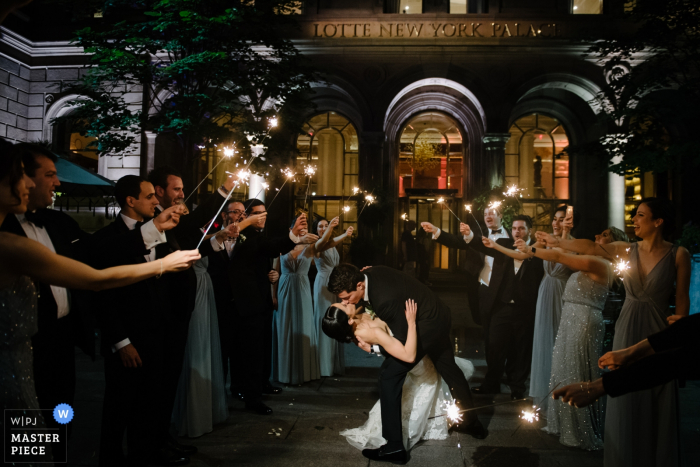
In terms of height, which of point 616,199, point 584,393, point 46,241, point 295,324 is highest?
point 616,199

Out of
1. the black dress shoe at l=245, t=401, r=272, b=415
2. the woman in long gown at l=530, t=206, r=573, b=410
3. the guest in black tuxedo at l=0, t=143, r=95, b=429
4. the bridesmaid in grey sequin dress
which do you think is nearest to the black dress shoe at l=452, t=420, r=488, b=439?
the bridesmaid in grey sequin dress

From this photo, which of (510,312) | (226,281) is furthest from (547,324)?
(226,281)

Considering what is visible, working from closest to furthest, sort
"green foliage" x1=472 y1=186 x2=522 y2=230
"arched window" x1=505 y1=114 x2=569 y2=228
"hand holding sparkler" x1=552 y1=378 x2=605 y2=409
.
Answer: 1. "hand holding sparkler" x1=552 y1=378 x2=605 y2=409
2. "green foliage" x1=472 y1=186 x2=522 y2=230
3. "arched window" x1=505 y1=114 x2=569 y2=228

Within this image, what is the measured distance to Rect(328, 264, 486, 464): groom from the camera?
3982 millimetres

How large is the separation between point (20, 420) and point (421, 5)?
17420 millimetres

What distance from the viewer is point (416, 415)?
4.35m

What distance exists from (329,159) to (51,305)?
15.3 meters

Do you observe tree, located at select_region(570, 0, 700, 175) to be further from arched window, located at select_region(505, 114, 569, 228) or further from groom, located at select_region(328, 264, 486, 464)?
arched window, located at select_region(505, 114, 569, 228)

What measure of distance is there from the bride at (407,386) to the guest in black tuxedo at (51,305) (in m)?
A: 2.03

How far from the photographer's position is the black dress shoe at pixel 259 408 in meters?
5.07

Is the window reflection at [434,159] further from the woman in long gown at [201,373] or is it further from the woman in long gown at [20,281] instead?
the woman in long gown at [20,281]

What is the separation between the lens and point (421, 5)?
639 inches

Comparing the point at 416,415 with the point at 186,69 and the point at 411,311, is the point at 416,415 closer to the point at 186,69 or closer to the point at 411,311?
the point at 411,311

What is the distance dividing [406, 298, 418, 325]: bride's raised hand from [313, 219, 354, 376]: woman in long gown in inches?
108
